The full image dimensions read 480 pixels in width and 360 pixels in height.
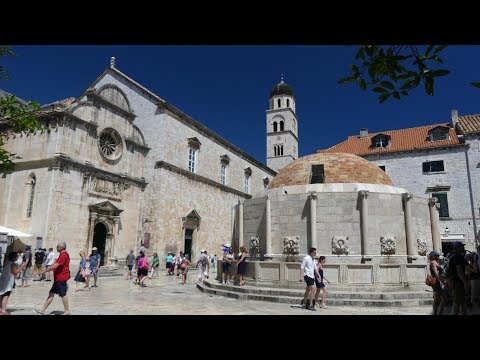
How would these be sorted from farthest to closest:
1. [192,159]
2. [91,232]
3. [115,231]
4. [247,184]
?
[247,184]
[192,159]
[115,231]
[91,232]

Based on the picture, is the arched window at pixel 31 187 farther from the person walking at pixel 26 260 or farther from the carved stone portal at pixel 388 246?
the carved stone portal at pixel 388 246

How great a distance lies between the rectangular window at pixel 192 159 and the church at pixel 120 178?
Answer: 0.29 feet

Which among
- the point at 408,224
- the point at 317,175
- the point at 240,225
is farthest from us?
the point at 240,225

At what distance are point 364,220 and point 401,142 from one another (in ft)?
82.7

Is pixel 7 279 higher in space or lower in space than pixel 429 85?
lower

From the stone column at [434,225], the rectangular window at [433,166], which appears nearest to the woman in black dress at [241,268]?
the stone column at [434,225]

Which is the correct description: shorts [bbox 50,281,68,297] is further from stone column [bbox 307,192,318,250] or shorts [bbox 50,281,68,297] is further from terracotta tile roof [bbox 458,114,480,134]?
terracotta tile roof [bbox 458,114,480,134]

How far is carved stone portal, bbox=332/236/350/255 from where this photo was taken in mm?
12023

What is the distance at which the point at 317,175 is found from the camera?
47.2 feet

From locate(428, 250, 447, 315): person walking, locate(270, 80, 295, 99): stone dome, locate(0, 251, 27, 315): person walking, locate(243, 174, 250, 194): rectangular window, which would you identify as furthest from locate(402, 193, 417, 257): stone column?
locate(270, 80, 295, 99): stone dome

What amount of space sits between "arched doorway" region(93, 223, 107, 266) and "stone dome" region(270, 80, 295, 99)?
40.7 meters

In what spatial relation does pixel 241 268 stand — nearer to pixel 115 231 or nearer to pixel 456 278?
pixel 456 278

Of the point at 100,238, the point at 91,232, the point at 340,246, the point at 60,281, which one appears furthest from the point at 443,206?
the point at 60,281
